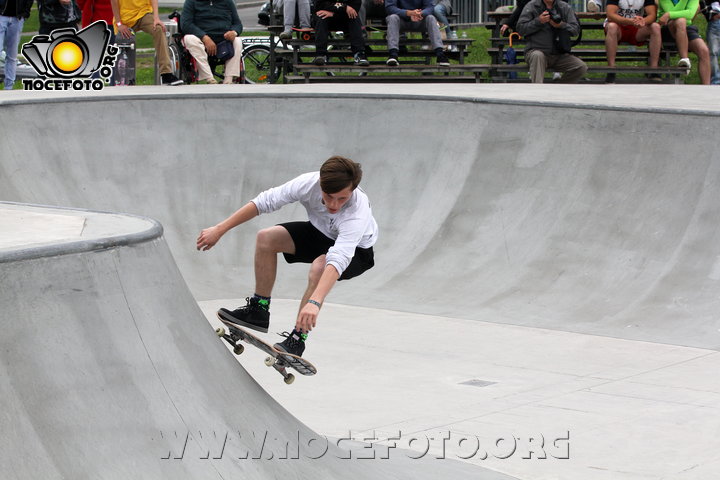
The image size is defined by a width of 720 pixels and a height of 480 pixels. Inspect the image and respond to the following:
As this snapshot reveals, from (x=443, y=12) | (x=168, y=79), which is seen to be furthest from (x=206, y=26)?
(x=443, y=12)

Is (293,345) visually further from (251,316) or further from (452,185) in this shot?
(452,185)

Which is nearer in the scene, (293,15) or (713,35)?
(713,35)

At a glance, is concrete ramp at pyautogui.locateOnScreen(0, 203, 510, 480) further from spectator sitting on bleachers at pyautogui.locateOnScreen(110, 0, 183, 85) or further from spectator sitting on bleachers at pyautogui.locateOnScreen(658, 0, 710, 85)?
spectator sitting on bleachers at pyautogui.locateOnScreen(658, 0, 710, 85)

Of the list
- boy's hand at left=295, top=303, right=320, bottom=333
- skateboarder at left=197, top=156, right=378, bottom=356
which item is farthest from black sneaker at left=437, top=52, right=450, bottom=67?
boy's hand at left=295, top=303, right=320, bottom=333

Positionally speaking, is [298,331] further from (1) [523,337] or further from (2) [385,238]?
(2) [385,238]

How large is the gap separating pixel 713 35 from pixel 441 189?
7241mm

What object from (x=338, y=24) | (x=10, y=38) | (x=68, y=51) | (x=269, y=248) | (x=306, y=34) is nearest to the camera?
(x=269, y=248)

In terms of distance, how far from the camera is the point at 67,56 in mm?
13570

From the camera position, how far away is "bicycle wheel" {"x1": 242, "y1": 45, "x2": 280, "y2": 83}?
A: 18581 millimetres

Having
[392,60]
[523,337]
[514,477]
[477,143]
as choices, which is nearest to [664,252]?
[523,337]

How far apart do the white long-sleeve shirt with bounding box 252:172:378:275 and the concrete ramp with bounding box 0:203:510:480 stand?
102cm

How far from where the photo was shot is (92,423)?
357cm

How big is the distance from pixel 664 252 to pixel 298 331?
3816 mm

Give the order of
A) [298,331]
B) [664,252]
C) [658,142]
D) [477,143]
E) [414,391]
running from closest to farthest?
[298,331]
[414,391]
[664,252]
[658,142]
[477,143]
